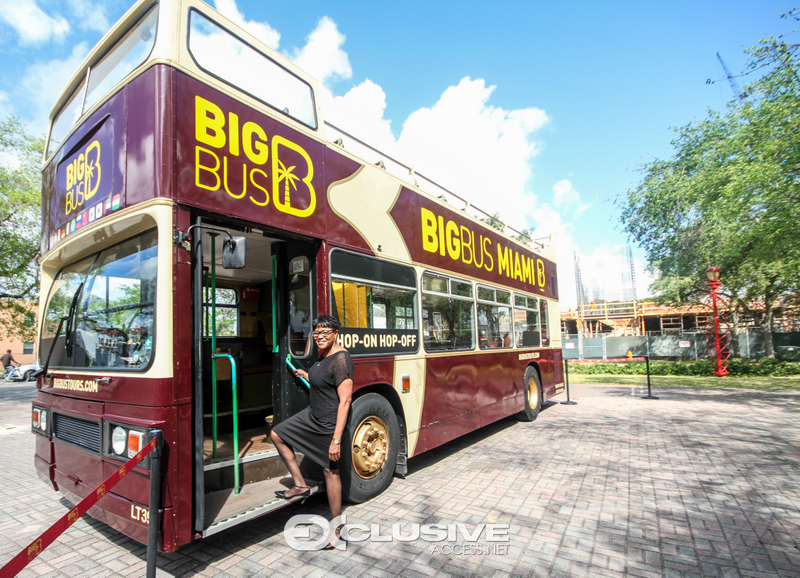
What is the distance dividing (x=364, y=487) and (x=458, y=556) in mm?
1273

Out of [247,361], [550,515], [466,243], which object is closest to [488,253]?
[466,243]

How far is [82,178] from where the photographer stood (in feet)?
12.1

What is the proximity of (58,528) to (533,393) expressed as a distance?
27.4 feet

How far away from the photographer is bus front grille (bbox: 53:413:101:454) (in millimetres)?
3252

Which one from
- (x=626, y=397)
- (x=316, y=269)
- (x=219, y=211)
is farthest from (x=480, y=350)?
(x=626, y=397)

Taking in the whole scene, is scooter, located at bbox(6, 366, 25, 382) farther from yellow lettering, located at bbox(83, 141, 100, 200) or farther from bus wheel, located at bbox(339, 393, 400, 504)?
bus wheel, located at bbox(339, 393, 400, 504)

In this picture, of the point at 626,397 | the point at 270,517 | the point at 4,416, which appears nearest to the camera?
the point at 270,517

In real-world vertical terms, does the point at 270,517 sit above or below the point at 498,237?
below

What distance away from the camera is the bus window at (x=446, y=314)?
567 cm

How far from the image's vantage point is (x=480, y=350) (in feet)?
22.6

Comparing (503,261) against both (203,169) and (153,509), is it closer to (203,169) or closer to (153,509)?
(203,169)

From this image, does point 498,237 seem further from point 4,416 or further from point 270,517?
point 4,416

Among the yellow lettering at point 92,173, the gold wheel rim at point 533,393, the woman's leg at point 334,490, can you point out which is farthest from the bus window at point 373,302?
the gold wheel rim at point 533,393

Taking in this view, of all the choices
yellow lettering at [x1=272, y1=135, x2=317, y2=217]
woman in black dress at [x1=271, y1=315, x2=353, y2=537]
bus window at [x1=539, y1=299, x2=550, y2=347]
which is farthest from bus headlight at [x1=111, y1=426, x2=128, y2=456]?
bus window at [x1=539, y1=299, x2=550, y2=347]
